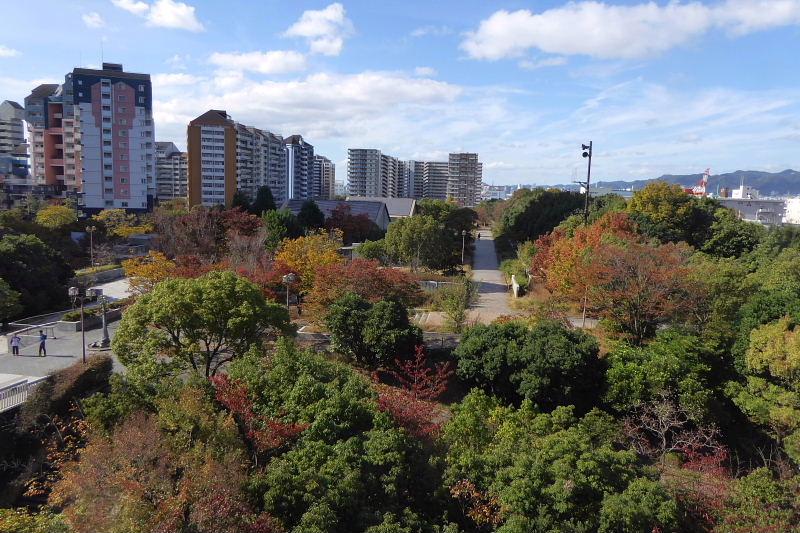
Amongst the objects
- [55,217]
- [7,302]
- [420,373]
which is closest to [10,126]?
[55,217]

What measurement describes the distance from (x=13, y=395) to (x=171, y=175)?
234ft

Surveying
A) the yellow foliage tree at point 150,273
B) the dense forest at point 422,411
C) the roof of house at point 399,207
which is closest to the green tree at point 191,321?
the dense forest at point 422,411

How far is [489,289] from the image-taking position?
27.2 metres

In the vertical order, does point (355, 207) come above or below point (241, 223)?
above

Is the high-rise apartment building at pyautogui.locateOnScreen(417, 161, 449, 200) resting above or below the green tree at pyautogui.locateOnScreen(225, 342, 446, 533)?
above

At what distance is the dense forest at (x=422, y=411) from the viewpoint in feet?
24.9

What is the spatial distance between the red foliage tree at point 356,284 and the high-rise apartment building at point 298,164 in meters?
58.5

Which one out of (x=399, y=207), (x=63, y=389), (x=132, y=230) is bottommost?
(x=63, y=389)

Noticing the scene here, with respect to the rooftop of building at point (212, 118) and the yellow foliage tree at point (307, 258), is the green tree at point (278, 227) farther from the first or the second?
the rooftop of building at point (212, 118)

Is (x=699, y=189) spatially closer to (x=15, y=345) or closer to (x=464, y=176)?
(x=464, y=176)

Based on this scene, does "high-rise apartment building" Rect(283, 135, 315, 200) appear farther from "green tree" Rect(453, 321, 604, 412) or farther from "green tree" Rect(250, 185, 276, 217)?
"green tree" Rect(453, 321, 604, 412)

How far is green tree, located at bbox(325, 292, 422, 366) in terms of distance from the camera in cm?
1491

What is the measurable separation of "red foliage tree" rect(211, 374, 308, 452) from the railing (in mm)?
5140

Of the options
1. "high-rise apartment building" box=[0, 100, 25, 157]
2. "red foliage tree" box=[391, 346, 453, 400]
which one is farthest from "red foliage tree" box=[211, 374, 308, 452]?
"high-rise apartment building" box=[0, 100, 25, 157]
